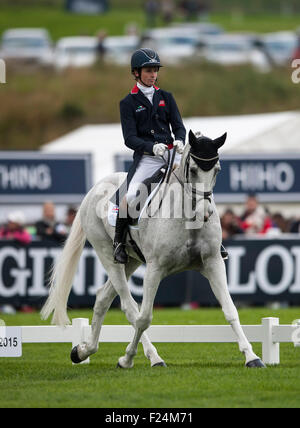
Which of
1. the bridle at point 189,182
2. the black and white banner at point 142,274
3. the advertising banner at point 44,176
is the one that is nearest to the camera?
the bridle at point 189,182

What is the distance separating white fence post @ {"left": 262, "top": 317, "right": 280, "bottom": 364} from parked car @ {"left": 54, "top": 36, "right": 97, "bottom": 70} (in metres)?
37.4

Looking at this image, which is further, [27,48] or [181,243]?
[27,48]

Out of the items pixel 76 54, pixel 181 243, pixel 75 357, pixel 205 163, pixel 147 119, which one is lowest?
pixel 75 357

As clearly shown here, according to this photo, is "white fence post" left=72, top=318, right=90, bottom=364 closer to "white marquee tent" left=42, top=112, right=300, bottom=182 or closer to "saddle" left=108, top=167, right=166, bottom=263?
"saddle" left=108, top=167, right=166, bottom=263

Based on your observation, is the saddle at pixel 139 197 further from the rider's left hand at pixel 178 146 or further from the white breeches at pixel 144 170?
the rider's left hand at pixel 178 146

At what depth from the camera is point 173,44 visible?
49.0 m

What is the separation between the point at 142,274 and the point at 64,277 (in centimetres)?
691

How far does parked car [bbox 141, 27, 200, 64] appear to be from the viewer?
151 feet

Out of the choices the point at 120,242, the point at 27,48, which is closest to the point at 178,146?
the point at 120,242

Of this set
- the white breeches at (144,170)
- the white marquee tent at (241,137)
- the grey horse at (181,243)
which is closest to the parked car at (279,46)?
the white marquee tent at (241,137)

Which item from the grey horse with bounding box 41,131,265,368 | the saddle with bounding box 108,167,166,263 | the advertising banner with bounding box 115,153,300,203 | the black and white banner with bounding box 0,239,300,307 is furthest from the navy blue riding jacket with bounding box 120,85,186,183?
the advertising banner with bounding box 115,153,300,203

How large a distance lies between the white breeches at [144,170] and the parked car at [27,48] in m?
38.3

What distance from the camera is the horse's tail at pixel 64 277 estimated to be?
10.7m

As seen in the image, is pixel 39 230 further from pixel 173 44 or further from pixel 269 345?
pixel 173 44
